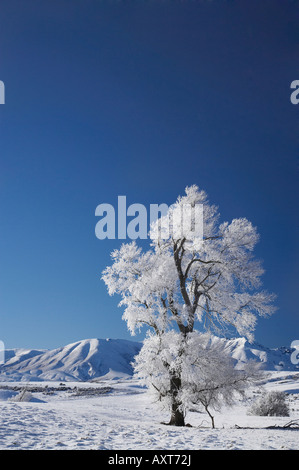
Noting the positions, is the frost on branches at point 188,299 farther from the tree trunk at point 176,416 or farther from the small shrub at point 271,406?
the small shrub at point 271,406

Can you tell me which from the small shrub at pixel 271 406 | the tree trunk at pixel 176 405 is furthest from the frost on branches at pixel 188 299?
the small shrub at pixel 271 406

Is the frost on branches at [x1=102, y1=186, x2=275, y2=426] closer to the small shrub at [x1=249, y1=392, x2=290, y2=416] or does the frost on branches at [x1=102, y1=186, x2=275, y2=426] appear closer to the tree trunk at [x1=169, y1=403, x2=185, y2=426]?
the tree trunk at [x1=169, y1=403, x2=185, y2=426]

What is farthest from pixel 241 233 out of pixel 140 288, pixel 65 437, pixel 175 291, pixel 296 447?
pixel 65 437

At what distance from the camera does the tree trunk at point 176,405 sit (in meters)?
14.3

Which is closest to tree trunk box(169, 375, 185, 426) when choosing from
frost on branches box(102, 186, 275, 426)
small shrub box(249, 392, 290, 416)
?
frost on branches box(102, 186, 275, 426)

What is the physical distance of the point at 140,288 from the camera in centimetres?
1548

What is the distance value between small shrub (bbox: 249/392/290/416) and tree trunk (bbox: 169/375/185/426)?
2352 cm

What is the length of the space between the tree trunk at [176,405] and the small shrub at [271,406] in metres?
23.5

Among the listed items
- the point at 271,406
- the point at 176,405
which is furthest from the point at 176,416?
the point at 271,406

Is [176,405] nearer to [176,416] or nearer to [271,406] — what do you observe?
[176,416]

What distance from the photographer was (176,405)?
1461cm

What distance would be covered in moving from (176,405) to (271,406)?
78.6ft

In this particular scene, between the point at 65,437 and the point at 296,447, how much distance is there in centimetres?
600

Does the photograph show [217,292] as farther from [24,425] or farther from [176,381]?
[24,425]
